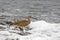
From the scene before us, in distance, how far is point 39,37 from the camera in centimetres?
1002

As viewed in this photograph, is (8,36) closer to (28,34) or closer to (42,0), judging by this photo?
(28,34)

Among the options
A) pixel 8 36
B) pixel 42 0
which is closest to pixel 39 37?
pixel 8 36

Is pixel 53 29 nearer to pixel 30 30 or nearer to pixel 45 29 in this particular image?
pixel 45 29

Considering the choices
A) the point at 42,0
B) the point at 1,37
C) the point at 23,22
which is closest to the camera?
the point at 1,37

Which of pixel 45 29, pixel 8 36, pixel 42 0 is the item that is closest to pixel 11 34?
pixel 8 36

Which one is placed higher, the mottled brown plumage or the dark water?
the mottled brown plumage

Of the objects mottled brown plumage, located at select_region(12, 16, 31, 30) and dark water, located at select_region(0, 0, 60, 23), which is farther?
dark water, located at select_region(0, 0, 60, 23)

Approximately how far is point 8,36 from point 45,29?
2281mm

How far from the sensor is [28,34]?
10.6m

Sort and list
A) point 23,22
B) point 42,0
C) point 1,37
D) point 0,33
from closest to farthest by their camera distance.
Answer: point 1,37 → point 0,33 → point 23,22 → point 42,0

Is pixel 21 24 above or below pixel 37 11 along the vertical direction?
above

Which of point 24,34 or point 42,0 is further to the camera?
point 42,0

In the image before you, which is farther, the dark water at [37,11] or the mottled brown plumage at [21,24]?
the dark water at [37,11]

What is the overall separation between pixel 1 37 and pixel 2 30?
53.5 inches
